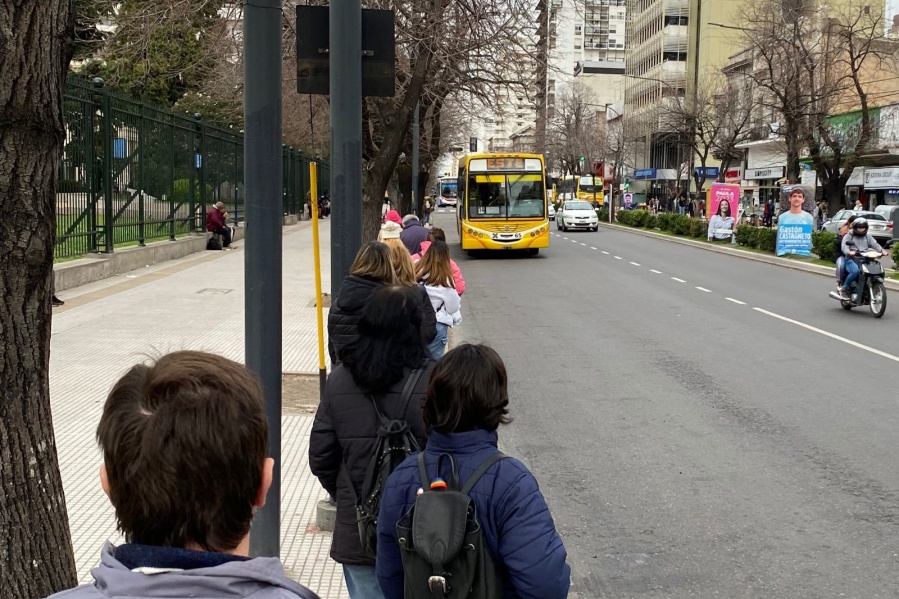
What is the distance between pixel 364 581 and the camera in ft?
11.6

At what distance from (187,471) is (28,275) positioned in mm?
1420

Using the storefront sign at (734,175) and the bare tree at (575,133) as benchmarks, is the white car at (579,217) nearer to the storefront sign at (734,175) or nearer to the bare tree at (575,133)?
the storefront sign at (734,175)

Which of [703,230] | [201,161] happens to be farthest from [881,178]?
[201,161]

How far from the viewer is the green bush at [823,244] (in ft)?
86.4

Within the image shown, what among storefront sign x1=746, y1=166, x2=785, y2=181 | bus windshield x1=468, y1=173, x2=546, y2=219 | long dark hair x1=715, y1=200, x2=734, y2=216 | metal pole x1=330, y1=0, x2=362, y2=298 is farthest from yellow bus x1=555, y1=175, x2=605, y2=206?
metal pole x1=330, y1=0, x2=362, y2=298

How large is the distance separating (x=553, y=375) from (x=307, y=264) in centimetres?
1356

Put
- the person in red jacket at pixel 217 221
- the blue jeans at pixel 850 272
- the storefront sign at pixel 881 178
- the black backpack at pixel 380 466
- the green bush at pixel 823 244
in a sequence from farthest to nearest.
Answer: the storefront sign at pixel 881 178 → the green bush at pixel 823 244 → the person in red jacket at pixel 217 221 → the blue jeans at pixel 850 272 → the black backpack at pixel 380 466

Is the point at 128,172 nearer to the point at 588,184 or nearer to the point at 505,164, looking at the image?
the point at 505,164

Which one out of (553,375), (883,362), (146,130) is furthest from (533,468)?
(146,130)

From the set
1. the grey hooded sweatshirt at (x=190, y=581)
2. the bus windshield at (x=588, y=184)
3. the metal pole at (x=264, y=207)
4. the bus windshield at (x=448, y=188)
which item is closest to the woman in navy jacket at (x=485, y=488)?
the grey hooded sweatshirt at (x=190, y=581)

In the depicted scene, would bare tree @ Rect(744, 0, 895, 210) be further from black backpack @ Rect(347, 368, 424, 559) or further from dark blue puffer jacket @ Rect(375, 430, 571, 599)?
dark blue puffer jacket @ Rect(375, 430, 571, 599)

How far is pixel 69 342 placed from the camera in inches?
430

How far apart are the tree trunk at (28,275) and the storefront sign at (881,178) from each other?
→ 48014 mm

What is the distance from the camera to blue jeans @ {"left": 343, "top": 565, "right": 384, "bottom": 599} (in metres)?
3.50
